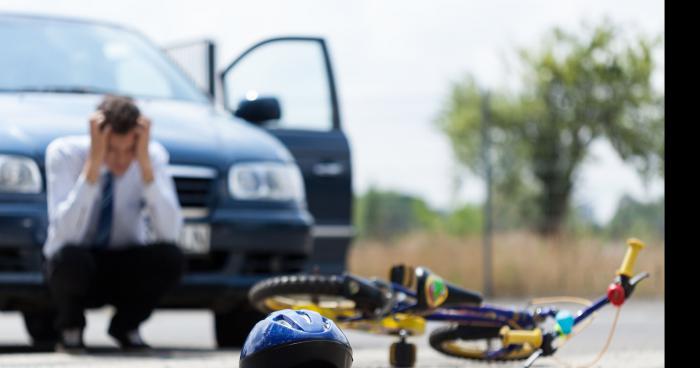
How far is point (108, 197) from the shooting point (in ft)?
28.3

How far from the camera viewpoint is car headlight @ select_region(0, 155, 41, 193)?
27.5 ft

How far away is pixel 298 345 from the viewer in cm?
528

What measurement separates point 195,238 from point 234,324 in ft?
2.51

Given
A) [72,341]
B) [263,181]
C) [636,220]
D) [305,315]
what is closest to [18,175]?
[72,341]

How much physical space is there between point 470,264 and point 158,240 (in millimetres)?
14034

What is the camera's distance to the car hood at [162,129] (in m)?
8.52

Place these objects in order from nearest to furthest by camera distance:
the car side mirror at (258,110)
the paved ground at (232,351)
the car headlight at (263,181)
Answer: the paved ground at (232,351), the car headlight at (263,181), the car side mirror at (258,110)

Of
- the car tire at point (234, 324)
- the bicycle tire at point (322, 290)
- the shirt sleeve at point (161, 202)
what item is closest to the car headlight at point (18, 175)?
the shirt sleeve at point (161, 202)

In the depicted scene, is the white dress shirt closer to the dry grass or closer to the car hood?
the car hood

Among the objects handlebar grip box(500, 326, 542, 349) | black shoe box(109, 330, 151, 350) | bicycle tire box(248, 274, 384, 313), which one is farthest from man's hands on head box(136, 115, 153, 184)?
handlebar grip box(500, 326, 542, 349)

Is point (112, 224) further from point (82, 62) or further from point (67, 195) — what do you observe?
point (82, 62)

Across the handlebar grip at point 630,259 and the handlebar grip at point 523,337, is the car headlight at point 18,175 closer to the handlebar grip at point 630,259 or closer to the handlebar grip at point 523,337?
the handlebar grip at point 523,337

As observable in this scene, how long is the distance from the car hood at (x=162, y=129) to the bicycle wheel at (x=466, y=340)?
6.77ft
